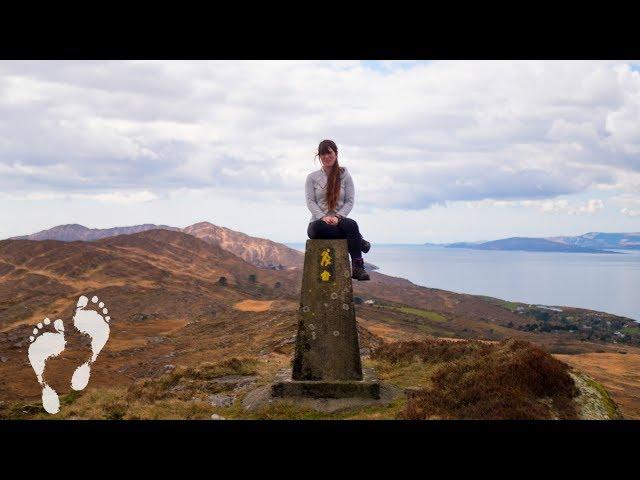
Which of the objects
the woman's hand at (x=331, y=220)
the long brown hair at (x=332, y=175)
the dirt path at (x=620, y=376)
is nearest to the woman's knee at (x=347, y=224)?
the woman's hand at (x=331, y=220)

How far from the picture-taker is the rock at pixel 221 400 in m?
11.7

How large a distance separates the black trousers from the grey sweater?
0.54 feet

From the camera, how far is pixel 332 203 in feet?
34.8

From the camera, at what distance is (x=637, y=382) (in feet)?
70.9

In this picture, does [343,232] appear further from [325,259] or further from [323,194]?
[323,194]

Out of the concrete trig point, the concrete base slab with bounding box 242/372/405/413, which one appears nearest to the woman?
the concrete trig point

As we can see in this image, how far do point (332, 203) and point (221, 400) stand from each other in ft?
17.7

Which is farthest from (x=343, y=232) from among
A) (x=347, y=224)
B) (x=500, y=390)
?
(x=500, y=390)

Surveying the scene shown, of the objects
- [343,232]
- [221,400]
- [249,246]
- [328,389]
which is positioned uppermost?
[249,246]

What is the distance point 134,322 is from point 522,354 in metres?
39.3

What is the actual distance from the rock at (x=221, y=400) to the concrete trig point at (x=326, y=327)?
1.67 m

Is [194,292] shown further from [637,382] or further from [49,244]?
[637,382]

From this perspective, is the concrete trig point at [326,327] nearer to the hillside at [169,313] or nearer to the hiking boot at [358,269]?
the hiking boot at [358,269]
